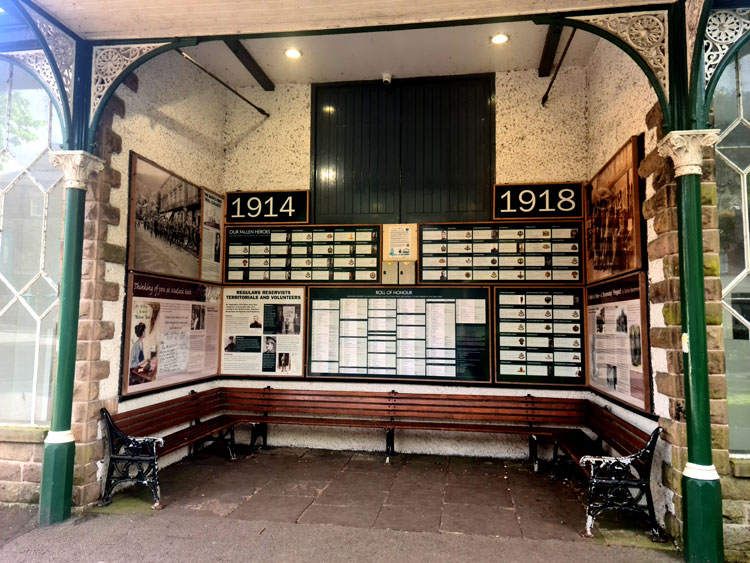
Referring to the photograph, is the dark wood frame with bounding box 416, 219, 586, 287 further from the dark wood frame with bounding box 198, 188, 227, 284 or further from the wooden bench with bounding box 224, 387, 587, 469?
the dark wood frame with bounding box 198, 188, 227, 284

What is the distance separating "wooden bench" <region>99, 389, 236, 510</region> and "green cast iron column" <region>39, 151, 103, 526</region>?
0.31 meters

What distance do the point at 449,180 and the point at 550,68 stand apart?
1.67m

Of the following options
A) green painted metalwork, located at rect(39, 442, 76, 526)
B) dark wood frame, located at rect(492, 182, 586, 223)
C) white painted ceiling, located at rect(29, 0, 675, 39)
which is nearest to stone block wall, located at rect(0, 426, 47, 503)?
green painted metalwork, located at rect(39, 442, 76, 526)

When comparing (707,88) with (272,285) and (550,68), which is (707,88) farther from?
(272,285)

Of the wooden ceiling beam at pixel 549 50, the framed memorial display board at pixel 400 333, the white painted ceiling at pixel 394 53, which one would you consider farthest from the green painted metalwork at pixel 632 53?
the framed memorial display board at pixel 400 333

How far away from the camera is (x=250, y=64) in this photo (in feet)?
17.7

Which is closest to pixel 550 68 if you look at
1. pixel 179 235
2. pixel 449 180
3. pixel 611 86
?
pixel 611 86

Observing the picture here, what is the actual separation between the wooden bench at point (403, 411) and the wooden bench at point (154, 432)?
0.33m

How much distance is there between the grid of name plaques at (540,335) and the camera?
522cm

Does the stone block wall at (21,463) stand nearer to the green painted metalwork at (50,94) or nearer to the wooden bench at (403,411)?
the wooden bench at (403,411)

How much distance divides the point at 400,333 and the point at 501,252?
4.98 feet

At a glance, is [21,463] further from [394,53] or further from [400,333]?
[394,53]

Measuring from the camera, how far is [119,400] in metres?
4.15

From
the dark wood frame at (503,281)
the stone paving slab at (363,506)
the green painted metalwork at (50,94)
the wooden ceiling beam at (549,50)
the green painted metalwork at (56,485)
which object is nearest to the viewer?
the stone paving slab at (363,506)
